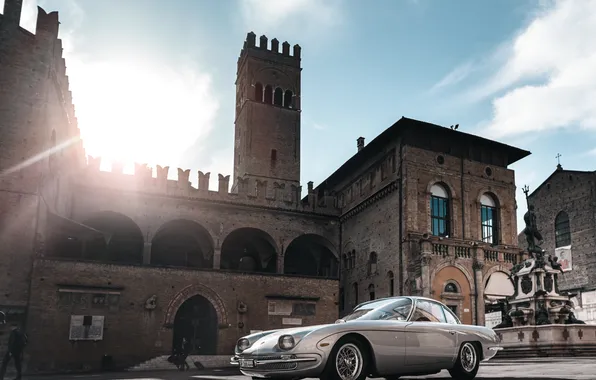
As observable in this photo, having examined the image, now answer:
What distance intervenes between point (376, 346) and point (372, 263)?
22.9 metres

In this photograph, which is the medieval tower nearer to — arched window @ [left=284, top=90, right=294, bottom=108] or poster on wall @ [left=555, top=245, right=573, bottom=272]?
arched window @ [left=284, top=90, right=294, bottom=108]

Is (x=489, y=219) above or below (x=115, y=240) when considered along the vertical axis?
above

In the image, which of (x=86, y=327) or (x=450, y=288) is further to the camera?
(x=450, y=288)

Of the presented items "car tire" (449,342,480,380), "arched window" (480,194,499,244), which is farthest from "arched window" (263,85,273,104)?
"car tire" (449,342,480,380)

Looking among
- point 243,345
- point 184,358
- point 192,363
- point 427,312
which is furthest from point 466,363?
point 192,363

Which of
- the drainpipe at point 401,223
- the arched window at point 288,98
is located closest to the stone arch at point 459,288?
the drainpipe at point 401,223

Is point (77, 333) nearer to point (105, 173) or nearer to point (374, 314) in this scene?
point (105, 173)

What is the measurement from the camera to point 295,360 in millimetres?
6609

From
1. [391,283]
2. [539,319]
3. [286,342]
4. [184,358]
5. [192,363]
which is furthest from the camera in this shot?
[391,283]

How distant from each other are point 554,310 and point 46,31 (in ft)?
72.4

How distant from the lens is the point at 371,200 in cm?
3033

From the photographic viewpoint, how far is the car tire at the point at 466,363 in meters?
7.95

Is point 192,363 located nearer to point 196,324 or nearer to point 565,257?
point 196,324

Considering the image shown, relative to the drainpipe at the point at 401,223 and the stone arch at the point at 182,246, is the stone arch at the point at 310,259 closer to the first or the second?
the stone arch at the point at 182,246
